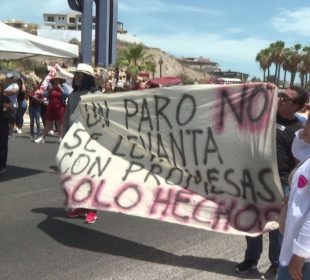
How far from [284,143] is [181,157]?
44.2 inches

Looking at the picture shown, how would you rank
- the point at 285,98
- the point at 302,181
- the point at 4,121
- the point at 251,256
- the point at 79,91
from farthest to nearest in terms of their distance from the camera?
the point at 4,121 < the point at 79,91 < the point at 251,256 < the point at 285,98 < the point at 302,181

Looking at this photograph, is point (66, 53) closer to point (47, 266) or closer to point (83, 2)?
point (47, 266)

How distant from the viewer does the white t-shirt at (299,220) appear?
2627 millimetres

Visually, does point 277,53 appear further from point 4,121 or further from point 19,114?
point 4,121

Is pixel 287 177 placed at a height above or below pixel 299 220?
below

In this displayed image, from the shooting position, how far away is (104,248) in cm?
557

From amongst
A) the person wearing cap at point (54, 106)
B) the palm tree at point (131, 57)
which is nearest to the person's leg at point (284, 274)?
the person wearing cap at point (54, 106)

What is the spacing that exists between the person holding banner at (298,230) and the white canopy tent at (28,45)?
7.52 metres

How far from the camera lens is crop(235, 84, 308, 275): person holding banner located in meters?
4.69

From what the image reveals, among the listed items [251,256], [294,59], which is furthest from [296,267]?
[294,59]

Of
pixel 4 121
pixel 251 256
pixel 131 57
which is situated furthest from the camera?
pixel 131 57

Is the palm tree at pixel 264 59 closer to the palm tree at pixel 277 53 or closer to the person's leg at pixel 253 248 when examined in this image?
the palm tree at pixel 277 53

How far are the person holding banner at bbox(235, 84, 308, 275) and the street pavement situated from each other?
15cm

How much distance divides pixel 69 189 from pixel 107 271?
1.29 m
